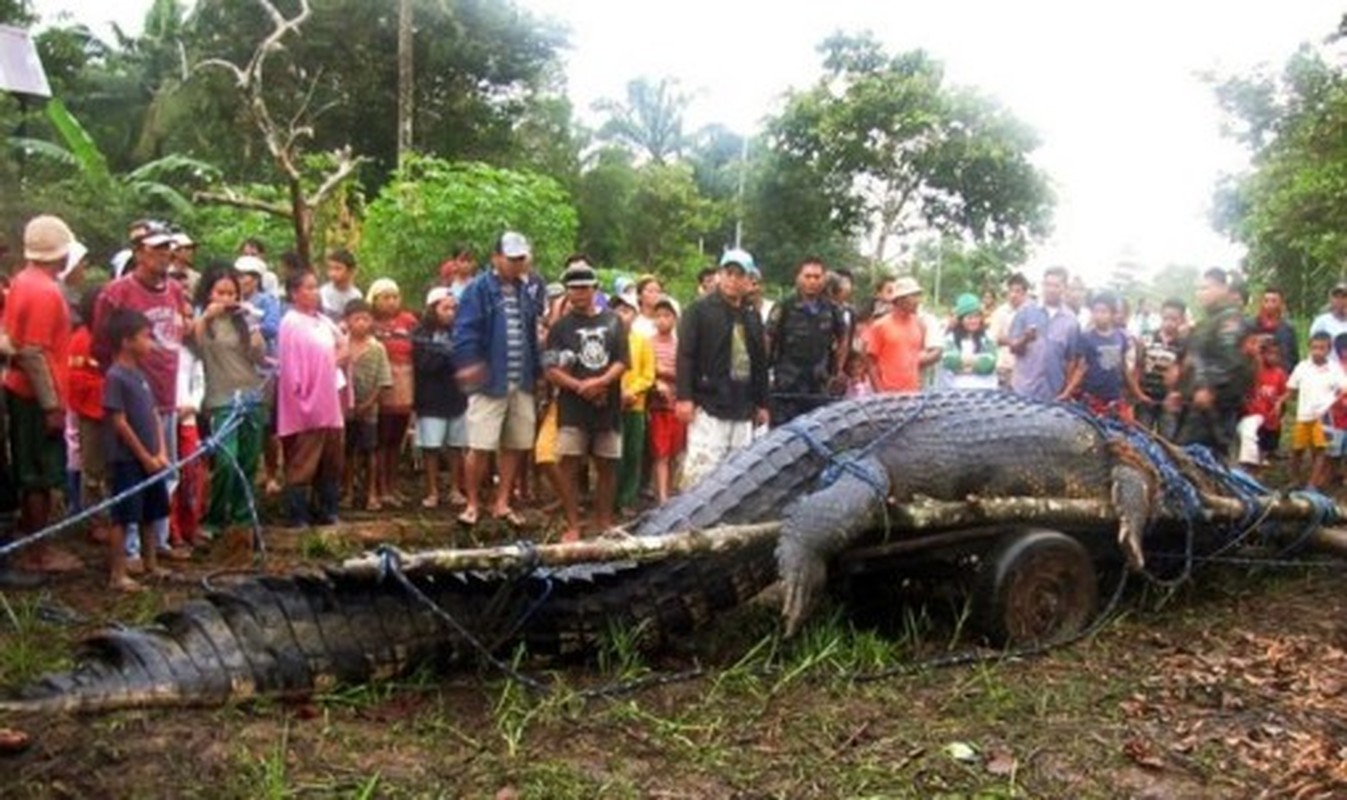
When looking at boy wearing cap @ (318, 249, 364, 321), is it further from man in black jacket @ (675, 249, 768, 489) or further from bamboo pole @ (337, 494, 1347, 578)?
bamboo pole @ (337, 494, 1347, 578)

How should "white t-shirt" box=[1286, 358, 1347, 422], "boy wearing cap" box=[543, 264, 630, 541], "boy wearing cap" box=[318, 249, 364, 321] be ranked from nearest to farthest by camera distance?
"boy wearing cap" box=[543, 264, 630, 541], "boy wearing cap" box=[318, 249, 364, 321], "white t-shirt" box=[1286, 358, 1347, 422]

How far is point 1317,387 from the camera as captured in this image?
9.10 metres

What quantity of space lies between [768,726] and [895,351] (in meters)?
4.24

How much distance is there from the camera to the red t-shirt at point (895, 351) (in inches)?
298

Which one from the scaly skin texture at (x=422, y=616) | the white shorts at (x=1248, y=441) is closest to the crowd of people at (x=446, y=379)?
the white shorts at (x=1248, y=441)

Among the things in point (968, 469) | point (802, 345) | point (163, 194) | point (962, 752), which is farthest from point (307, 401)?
point (163, 194)

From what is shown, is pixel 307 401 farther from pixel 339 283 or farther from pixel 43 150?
pixel 43 150

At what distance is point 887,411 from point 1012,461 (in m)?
0.56

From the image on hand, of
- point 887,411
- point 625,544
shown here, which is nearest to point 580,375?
point 887,411

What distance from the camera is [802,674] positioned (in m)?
4.13

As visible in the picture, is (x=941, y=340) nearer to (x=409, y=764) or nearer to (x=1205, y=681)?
(x=1205, y=681)

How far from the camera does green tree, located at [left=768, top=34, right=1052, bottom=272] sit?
26438 millimetres

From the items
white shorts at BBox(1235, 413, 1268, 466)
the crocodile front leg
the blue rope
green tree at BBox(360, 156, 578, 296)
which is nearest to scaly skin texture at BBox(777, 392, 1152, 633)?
the crocodile front leg

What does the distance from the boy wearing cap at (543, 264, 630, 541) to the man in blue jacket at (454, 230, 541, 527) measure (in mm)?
185
